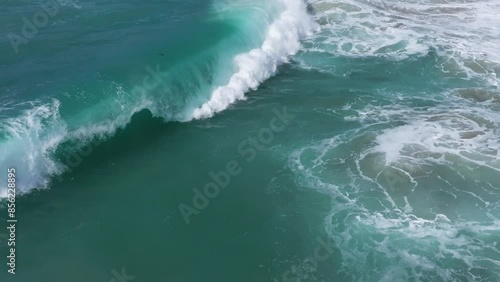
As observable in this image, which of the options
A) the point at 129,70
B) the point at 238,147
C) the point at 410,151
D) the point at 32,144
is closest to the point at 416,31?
the point at 410,151

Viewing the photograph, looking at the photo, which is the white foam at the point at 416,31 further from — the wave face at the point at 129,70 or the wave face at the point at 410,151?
the wave face at the point at 129,70

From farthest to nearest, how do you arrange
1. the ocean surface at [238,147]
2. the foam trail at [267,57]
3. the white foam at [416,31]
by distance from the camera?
the white foam at [416,31] < the foam trail at [267,57] < the ocean surface at [238,147]

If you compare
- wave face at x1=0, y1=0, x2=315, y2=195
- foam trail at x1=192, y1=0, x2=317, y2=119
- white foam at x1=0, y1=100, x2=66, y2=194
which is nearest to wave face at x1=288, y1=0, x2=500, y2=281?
foam trail at x1=192, y1=0, x2=317, y2=119

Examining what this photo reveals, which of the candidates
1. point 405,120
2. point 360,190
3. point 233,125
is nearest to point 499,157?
point 405,120

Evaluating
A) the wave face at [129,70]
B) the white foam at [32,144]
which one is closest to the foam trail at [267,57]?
the wave face at [129,70]

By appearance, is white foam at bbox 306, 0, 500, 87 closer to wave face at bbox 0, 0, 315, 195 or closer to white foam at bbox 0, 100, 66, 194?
wave face at bbox 0, 0, 315, 195

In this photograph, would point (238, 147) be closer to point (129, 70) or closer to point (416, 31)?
point (129, 70)
